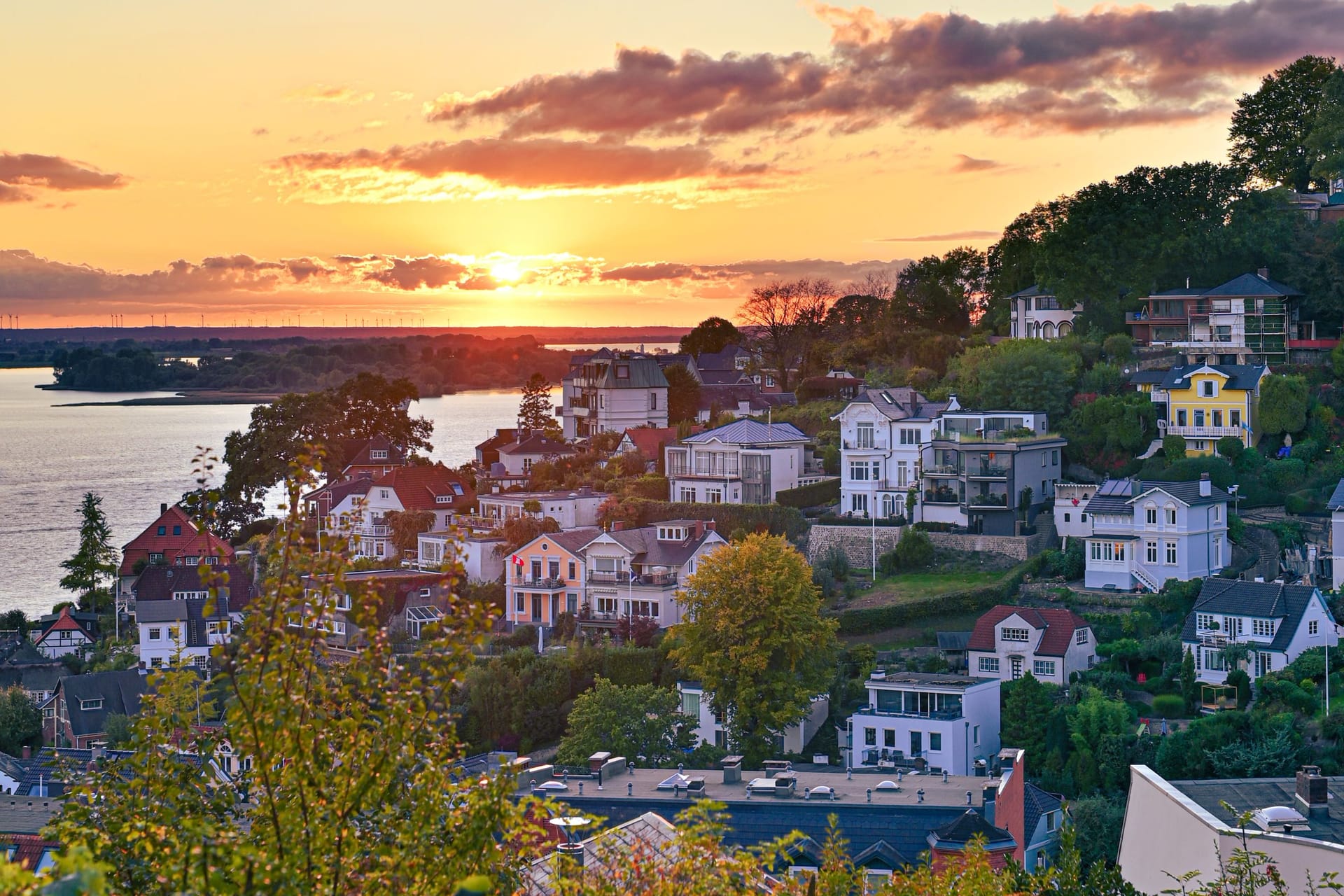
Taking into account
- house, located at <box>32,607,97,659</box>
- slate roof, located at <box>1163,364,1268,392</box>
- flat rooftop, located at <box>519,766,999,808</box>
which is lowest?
house, located at <box>32,607,97,659</box>

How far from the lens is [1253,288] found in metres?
50.3

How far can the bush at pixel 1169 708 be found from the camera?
114ft

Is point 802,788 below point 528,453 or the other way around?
below

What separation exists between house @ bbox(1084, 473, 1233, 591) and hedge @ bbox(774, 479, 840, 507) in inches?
401

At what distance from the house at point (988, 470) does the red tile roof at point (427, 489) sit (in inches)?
717

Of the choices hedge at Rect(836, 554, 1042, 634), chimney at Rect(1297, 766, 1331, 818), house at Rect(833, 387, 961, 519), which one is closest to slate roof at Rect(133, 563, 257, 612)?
house at Rect(833, 387, 961, 519)

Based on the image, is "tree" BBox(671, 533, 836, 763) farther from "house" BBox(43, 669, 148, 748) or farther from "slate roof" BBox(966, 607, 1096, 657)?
"house" BBox(43, 669, 148, 748)

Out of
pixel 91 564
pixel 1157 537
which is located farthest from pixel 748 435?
pixel 91 564

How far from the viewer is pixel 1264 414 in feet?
151

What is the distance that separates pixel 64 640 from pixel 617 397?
2275 cm

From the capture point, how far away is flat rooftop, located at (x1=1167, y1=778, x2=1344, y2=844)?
1877cm

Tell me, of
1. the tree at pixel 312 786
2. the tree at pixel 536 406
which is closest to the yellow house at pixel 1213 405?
the tree at pixel 536 406

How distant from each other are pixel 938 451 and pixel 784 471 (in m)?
7.03

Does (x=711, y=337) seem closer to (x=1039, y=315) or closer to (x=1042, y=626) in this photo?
(x=1039, y=315)
